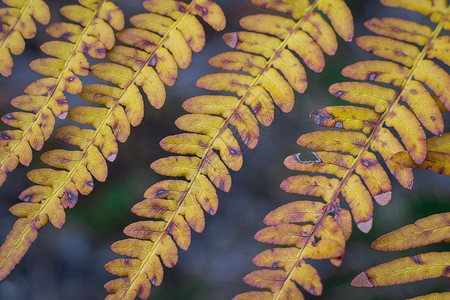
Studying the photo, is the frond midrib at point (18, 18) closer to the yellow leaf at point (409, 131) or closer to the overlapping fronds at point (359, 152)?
the overlapping fronds at point (359, 152)

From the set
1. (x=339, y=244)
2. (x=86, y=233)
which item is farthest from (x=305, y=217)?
(x=86, y=233)

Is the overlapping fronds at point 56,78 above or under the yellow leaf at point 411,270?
above

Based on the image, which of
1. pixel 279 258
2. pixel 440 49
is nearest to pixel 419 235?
pixel 279 258

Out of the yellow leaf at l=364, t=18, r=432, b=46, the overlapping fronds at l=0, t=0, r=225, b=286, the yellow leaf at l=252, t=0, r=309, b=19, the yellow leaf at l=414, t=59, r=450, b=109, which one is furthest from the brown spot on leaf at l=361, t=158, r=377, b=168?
the overlapping fronds at l=0, t=0, r=225, b=286

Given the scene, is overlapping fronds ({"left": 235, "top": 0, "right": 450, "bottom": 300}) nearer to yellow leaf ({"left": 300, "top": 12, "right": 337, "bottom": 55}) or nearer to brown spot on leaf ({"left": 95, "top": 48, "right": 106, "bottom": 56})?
yellow leaf ({"left": 300, "top": 12, "right": 337, "bottom": 55})

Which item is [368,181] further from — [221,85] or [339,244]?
[221,85]

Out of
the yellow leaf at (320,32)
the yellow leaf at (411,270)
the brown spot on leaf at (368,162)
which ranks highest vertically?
the yellow leaf at (320,32)

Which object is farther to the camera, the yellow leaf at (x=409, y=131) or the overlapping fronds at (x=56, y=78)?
the overlapping fronds at (x=56, y=78)

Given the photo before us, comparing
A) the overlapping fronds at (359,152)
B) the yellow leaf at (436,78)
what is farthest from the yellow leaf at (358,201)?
the yellow leaf at (436,78)
